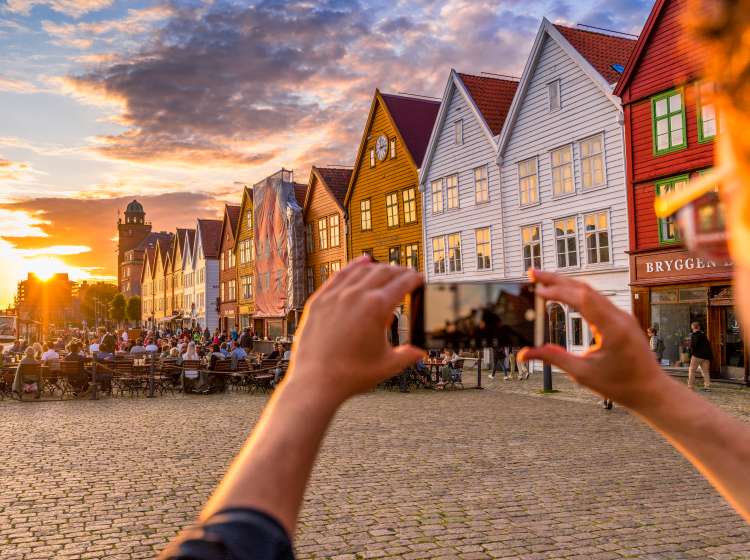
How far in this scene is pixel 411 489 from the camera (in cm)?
892

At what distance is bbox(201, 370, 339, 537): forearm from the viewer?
107 centimetres

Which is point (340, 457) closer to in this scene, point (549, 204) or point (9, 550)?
point (9, 550)

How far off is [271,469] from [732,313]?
23919 mm

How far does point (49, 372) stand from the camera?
2222cm

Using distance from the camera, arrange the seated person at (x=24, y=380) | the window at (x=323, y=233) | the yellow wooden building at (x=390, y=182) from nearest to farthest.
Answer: the seated person at (x=24, y=380) → the yellow wooden building at (x=390, y=182) → the window at (x=323, y=233)

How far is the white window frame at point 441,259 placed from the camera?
36.5m

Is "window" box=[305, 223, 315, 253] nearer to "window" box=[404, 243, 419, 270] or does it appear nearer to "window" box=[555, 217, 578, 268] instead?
"window" box=[404, 243, 419, 270]

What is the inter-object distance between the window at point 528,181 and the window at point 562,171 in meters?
1.12

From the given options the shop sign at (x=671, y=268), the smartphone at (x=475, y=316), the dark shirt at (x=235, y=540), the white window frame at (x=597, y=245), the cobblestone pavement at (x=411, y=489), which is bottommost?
the cobblestone pavement at (x=411, y=489)

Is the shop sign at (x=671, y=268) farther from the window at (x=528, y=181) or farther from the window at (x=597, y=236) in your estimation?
the window at (x=528, y=181)

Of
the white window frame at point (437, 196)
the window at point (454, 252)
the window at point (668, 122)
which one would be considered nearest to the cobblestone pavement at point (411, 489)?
the window at point (668, 122)

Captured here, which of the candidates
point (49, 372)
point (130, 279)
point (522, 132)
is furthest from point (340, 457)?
point (130, 279)

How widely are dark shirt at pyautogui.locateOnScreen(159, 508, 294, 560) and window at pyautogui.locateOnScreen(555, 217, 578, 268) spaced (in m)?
28.6

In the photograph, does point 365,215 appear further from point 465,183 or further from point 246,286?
point 246,286
